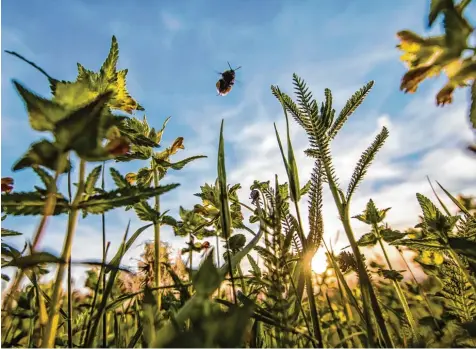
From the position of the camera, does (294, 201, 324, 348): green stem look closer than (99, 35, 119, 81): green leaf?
Yes

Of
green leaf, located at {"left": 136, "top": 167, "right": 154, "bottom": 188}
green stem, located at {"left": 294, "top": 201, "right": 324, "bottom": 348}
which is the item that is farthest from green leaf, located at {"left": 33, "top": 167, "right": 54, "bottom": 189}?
green leaf, located at {"left": 136, "top": 167, "right": 154, "bottom": 188}

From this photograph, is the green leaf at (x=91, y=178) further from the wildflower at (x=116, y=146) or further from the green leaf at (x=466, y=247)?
the green leaf at (x=466, y=247)

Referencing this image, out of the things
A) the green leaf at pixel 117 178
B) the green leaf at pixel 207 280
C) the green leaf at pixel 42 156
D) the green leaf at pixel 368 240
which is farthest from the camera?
the green leaf at pixel 368 240

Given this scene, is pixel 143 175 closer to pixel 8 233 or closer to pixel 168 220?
pixel 168 220

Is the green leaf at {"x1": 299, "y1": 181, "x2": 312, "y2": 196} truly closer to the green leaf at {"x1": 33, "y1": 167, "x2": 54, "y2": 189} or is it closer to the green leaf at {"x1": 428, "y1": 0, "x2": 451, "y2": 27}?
the green leaf at {"x1": 428, "y1": 0, "x2": 451, "y2": 27}

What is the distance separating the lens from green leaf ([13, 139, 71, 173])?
104 cm

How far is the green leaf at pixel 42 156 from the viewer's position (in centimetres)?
104

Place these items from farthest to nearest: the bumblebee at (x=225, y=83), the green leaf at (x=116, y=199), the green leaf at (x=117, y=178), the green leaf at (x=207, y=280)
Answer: the bumblebee at (x=225, y=83) → the green leaf at (x=117, y=178) → the green leaf at (x=116, y=199) → the green leaf at (x=207, y=280)

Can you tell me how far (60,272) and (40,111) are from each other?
0.52 m

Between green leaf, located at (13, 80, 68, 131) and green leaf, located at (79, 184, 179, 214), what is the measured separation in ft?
0.89

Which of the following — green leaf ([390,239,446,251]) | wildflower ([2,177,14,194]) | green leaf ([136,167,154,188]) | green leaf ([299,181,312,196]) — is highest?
green leaf ([136,167,154,188])

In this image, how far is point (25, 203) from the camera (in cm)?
112

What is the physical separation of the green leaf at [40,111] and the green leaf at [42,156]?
0.06 metres

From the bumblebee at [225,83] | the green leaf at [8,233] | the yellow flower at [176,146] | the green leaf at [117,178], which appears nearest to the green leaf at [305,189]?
the yellow flower at [176,146]
